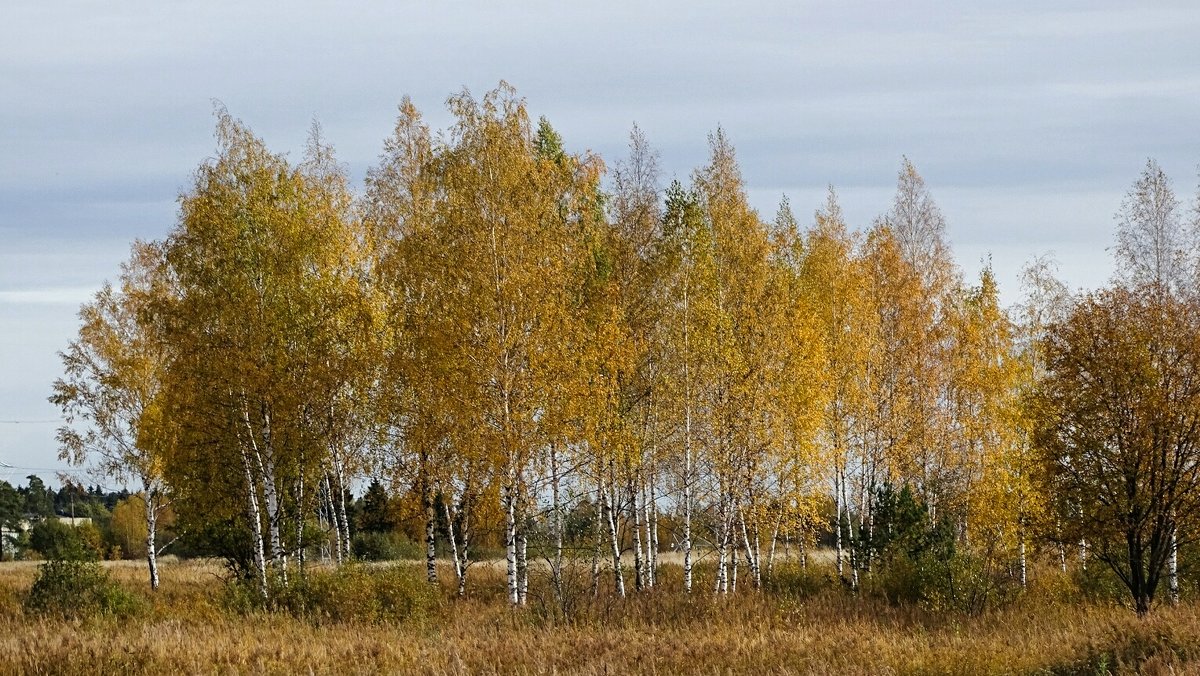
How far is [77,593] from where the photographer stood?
1021 inches

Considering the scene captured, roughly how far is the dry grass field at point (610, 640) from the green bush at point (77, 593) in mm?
462

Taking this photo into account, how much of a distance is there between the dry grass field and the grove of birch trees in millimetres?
1629

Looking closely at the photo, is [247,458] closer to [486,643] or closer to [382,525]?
[486,643]

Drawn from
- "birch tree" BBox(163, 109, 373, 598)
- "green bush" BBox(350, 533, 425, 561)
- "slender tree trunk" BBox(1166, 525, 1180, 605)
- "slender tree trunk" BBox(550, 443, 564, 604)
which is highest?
"birch tree" BBox(163, 109, 373, 598)

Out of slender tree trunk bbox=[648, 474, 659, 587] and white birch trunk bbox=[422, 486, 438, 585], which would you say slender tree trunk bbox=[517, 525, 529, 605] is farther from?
slender tree trunk bbox=[648, 474, 659, 587]

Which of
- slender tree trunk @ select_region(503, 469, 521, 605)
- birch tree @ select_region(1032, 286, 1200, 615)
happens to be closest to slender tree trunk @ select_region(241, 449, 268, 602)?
slender tree trunk @ select_region(503, 469, 521, 605)

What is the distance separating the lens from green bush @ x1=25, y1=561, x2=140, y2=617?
82.7 feet

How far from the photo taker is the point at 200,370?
1028 inches

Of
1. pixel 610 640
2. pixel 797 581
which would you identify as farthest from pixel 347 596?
pixel 797 581

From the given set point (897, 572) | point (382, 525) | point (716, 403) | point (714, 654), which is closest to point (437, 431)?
point (716, 403)

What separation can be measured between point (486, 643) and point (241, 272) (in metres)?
12.7

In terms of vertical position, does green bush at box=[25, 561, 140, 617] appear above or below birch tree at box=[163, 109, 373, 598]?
below

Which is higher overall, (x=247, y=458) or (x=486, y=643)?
(x=247, y=458)

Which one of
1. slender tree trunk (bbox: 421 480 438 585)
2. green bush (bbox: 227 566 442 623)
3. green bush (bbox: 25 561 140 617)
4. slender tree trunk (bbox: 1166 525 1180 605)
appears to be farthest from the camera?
slender tree trunk (bbox: 421 480 438 585)
